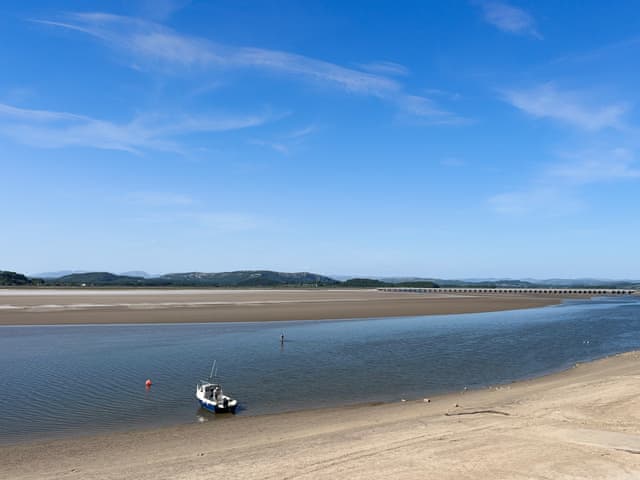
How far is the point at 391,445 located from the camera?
13.6 meters

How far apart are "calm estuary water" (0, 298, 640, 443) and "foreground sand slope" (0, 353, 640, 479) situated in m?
2.30

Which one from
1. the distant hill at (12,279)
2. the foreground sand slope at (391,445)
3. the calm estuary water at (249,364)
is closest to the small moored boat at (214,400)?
the calm estuary water at (249,364)

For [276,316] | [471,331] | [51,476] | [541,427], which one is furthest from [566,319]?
[51,476]

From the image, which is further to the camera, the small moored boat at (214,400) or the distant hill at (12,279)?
the distant hill at (12,279)

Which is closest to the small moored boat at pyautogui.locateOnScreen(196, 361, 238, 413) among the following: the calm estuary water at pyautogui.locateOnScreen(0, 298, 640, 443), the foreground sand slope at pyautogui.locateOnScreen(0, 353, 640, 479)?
the calm estuary water at pyautogui.locateOnScreen(0, 298, 640, 443)

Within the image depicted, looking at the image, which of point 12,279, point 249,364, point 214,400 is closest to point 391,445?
point 214,400

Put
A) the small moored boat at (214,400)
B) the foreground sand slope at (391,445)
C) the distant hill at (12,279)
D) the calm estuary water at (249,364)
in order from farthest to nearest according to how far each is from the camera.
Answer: the distant hill at (12,279), the calm estuary water at (249,364), the small moored boat at (214,400), the foreground sand slope at (391,445)

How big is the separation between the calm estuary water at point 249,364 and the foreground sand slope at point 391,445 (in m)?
2.30

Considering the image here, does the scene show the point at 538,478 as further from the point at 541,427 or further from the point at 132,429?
the point at 132,429

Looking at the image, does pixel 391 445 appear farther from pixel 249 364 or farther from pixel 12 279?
pixel 12 279

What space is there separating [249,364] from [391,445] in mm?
16341

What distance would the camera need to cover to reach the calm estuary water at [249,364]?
20.0 meters

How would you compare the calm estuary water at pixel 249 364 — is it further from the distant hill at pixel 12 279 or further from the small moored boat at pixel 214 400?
the distant hill at pixel 12 279

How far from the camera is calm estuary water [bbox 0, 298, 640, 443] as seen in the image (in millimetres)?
19984
